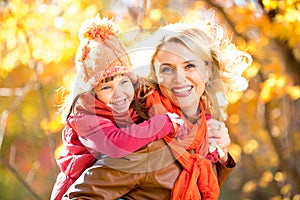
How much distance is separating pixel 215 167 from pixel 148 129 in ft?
1.44

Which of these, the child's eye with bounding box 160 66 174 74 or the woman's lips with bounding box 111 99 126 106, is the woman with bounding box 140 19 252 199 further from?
the woman's lips with bounding box 111 99 126 106

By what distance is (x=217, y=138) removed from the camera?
2949 millimetres

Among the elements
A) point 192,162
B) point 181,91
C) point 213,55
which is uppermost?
point 213,55

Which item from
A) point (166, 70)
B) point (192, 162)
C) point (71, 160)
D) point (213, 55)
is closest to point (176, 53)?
point (166, 70)

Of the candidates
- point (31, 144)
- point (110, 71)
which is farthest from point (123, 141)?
point (31, 144)

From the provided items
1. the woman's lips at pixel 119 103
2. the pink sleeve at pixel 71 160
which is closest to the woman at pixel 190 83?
the woman's lips at pixel 119 103

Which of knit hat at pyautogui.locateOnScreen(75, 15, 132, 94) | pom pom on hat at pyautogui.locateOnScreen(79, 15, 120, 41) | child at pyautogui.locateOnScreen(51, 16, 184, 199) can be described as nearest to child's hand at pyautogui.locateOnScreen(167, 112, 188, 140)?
child at pyautogui.locateOnScreen(51, 16, 184, 199)

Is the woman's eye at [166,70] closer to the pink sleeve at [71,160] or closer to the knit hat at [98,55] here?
the knit hat at [98,55]

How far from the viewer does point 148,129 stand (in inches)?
105

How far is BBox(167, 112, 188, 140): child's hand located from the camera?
2719 mm

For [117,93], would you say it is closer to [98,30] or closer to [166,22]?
[98,30]

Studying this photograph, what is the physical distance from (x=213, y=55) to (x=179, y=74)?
8.1 inches

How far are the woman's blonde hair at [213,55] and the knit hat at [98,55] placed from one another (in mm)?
147

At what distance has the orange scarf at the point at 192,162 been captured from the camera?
2.74 m
